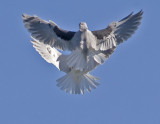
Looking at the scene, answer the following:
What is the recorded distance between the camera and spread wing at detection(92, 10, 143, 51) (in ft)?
41.8

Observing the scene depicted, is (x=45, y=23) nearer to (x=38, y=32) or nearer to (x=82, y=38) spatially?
(x=38, y=32)

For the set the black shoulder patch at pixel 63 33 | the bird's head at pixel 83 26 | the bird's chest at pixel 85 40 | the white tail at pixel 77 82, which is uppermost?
the black shoulder patch at pixel 63 33

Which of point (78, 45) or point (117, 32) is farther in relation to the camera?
point (117, 32)

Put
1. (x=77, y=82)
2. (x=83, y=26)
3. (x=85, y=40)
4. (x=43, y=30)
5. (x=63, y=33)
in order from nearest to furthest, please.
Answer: (x=85, y=40) → (x=83, y=26) → (x=77, y=82) → (x=63, y=33) → (x=43, y=30)

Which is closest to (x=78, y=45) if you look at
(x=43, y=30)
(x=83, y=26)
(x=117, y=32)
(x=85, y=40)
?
(x=85, y=40)

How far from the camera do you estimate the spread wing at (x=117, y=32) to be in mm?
12727

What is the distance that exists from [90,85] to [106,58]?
2.03 feet

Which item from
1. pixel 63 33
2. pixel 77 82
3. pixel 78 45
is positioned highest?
pixel 63 33

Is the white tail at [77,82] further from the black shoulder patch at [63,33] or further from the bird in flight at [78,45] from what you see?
the black shoulder patch at [63,33]

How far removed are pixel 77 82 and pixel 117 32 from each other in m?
1.39

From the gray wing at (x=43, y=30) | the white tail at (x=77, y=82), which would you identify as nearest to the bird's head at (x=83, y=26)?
the gray wing at (x=43, y=30)

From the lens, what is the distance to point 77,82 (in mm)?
12633

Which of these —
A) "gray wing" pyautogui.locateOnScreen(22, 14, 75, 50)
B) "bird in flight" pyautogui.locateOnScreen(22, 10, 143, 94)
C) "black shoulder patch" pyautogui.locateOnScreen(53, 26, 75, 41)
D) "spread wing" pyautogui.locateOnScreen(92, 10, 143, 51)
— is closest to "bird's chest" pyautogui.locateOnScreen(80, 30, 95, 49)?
"bird in flight" pyautogui.locateOnScreen(22, 10, 143, 94)

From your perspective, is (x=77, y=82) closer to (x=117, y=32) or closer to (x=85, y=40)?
(x=85, y=40)
